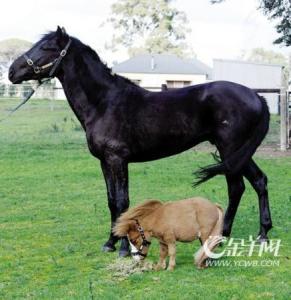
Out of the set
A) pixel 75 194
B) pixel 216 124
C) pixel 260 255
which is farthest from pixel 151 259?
pixel 75 194

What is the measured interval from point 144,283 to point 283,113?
10586 mm

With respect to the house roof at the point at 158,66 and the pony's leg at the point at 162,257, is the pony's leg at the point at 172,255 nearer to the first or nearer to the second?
the pony's leg at the point at 162,257

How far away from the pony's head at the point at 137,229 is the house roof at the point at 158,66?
4691 cm

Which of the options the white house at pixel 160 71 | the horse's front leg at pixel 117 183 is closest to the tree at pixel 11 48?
the white house at pixel 160 71

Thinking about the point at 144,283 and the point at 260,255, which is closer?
the point at 144,283

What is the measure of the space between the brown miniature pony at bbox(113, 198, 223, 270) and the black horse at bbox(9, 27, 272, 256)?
0.60m

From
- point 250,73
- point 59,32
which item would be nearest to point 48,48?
point 59,32

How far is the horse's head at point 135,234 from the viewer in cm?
483

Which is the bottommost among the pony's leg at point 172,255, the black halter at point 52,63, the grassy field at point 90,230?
the grassy field at point 90,230

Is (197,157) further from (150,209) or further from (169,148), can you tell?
(150,209)

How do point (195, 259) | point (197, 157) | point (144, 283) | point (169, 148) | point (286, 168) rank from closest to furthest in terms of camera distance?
point (144, 283) → point (195, 259) → point (169, 148) → point (286, 168) → point (197, 157)

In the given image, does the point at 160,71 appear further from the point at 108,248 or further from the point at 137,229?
the point at 137,229

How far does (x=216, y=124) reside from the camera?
5.64 meters

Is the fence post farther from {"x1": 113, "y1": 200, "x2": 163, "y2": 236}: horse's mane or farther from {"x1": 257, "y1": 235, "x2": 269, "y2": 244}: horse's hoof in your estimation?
{"x1": 113, "y1": 200, "x2": 163, "y2": 236}: horse's mane
